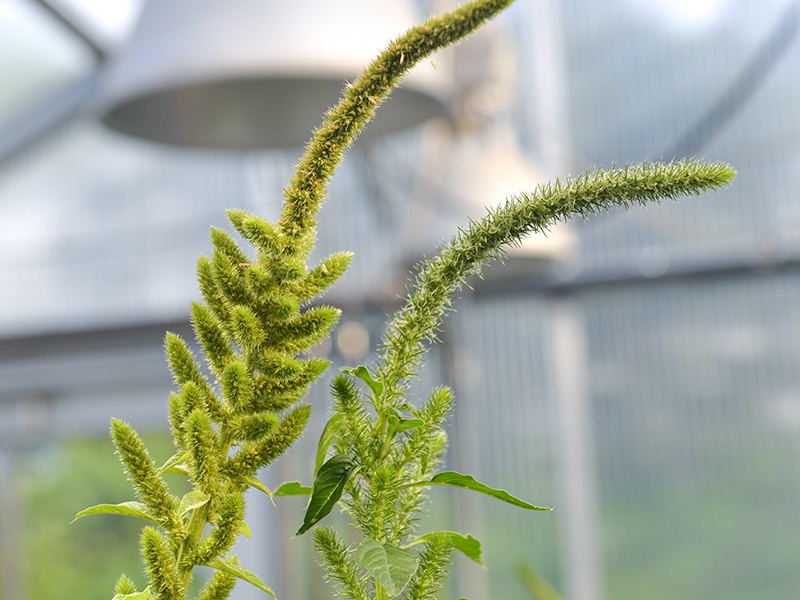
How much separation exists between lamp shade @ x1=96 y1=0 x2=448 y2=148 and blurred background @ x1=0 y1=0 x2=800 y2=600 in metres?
2.22

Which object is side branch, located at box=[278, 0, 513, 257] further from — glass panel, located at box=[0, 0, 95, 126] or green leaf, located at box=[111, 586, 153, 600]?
glass panel, located at box=[0, 0, 95, 126]

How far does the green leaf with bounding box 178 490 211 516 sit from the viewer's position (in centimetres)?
20

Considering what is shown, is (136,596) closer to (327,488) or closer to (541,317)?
(327,488)

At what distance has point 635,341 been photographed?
3889 mm

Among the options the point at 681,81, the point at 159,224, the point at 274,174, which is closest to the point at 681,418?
the point at 681,81

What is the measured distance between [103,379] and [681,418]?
2679 mm

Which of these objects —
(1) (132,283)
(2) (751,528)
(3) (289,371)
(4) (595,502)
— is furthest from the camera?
(1) (132,283)

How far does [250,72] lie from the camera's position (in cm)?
80

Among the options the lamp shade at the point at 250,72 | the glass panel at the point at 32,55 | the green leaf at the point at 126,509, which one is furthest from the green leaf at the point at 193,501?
the glass panel at the point at 32,55

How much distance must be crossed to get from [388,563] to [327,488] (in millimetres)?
26

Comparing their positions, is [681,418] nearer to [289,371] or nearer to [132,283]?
[132,283]

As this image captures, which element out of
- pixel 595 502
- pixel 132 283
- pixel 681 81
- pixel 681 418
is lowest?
pixel 595 502

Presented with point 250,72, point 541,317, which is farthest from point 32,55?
point 250,72

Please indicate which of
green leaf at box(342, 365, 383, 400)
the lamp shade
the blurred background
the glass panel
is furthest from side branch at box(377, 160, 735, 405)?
the glass panel
